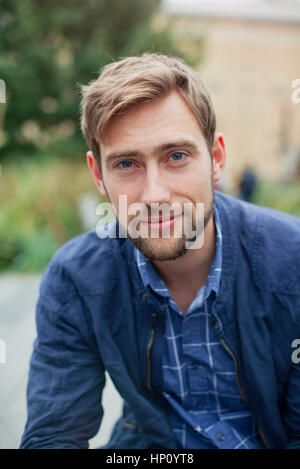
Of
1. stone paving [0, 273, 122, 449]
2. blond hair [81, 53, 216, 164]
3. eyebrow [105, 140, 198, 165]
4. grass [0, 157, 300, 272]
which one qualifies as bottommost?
stone paving [0, 273, 122, 449]

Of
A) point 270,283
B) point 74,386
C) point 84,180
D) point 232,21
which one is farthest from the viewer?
point 232,21

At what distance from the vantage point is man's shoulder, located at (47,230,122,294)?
1510mm

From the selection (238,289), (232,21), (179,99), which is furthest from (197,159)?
(232,21)

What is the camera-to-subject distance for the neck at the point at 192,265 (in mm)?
1542

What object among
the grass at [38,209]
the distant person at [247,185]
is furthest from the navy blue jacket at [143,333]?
the distant person at [247,185]

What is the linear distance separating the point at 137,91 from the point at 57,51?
8312mm

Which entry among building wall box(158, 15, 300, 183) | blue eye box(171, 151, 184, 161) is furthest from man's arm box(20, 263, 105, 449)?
building wall box(158, 15, 300, 183)

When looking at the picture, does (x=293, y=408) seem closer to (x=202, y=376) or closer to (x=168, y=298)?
(x=202, y=376)

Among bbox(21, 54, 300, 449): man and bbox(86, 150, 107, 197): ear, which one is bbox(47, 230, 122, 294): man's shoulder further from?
bbox(86, 150, 107, 197): ear

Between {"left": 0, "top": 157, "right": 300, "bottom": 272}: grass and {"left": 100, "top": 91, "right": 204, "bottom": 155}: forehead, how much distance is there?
4493 mm

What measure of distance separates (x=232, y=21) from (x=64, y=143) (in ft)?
41.5
